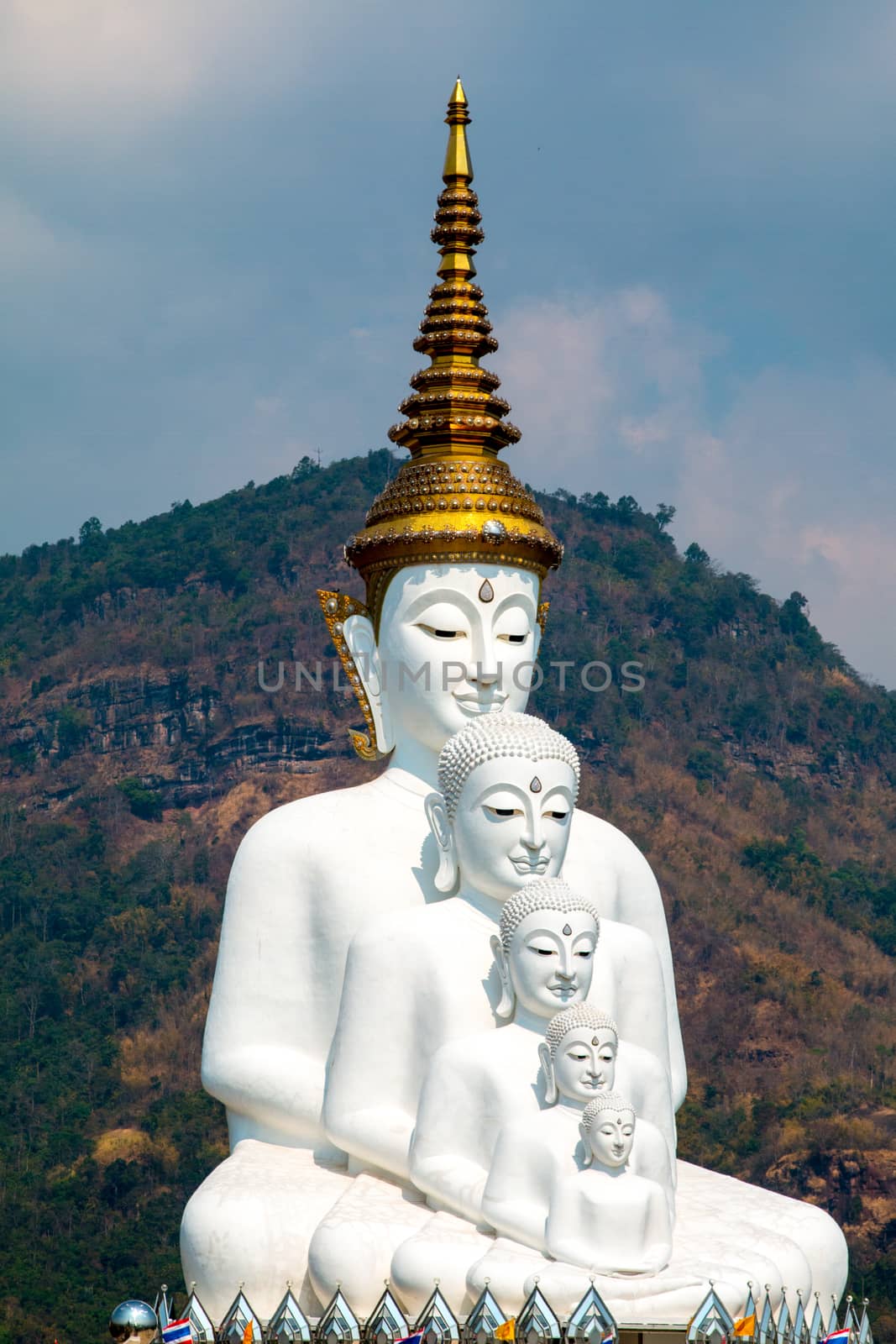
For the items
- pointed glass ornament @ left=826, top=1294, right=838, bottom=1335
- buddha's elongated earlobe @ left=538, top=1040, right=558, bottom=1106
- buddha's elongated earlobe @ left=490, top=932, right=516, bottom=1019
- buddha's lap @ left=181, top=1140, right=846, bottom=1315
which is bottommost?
pointed glass ornament @ left=826, top=1294, right=838, bottom=1335

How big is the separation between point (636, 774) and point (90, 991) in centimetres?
1226

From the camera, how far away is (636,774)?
45.7 meters

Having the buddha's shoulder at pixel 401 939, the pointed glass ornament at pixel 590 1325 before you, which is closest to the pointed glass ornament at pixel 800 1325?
the pointed glass ornament at pixel 590 1325

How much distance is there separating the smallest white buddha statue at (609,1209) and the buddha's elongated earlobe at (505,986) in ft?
2.91

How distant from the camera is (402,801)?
1223cm

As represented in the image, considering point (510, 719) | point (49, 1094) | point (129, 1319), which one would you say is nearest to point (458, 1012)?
point (510, 719)

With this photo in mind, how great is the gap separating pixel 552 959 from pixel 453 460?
9.57 feet

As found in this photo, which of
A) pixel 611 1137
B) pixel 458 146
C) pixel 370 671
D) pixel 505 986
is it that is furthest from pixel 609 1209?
pixel 458 146

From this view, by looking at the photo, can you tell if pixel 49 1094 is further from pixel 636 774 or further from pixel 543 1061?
pixel 543 1061

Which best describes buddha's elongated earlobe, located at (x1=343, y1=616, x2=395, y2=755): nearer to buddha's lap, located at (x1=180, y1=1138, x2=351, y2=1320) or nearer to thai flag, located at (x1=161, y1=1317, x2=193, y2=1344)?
buddha's lap, located at (x1=180, y1=1138, x2=351, y2=1320)

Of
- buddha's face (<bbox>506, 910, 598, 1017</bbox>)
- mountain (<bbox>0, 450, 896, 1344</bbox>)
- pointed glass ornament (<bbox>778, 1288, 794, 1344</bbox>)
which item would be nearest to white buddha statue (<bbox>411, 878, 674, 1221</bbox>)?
buddha's face (<bbox>506, 910, 598, 1017</bbox>)

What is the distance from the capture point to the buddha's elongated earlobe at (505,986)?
35.7ft

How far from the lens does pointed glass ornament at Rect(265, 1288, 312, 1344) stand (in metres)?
9.88

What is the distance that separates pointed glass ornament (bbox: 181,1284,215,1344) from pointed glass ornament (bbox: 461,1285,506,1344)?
3.81 feet
